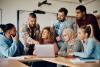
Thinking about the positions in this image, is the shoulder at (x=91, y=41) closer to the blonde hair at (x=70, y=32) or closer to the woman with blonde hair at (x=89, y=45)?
the woman with blonde hair at (x=89, y=45)

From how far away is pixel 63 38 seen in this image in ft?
12.1

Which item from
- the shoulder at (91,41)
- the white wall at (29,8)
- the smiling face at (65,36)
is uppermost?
the white wall at (29,8)

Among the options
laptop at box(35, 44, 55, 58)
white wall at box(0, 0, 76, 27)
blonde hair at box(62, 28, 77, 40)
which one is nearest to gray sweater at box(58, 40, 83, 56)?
blonde hair at box(62, 28, 77, 40)

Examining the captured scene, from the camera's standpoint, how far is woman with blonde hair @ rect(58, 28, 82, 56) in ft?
11.1

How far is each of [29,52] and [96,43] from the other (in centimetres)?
149

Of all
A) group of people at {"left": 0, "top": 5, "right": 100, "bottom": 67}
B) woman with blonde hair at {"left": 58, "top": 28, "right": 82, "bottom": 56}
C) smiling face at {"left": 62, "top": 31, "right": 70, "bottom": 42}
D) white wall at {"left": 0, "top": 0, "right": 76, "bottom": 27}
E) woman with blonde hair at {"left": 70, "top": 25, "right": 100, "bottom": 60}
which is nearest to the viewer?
woman with blonde hair at {"left": 70, "top": 25, "right": 100, "bottom": 60}

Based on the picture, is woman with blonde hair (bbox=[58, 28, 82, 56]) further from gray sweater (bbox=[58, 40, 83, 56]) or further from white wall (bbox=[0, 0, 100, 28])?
white wall (bbox=[0, 0, 100, 28])

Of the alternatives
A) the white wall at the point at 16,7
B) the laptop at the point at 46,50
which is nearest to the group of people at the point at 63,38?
the laptop at the point at 46,50

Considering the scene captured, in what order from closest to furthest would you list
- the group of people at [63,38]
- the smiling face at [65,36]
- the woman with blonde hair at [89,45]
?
the woman with blonde hair at [89,45] < the group of people at [63,38] < the smiling face at [65,36]

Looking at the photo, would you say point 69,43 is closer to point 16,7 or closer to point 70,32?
point 70,32

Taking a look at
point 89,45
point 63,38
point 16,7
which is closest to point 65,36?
point 63,38

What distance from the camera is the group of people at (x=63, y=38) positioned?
10.6ft

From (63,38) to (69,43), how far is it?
28 centimetres

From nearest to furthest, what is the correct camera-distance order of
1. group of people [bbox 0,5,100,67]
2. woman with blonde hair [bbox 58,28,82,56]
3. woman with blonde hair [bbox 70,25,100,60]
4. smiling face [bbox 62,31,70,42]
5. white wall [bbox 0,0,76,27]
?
A: woman with blonde hair [bbox 70,25,100,60] → group of people [bbox 0,5,100,67] → woman with blonde hair [bbox 58,28,82,56] → smiling face [bbox 62,31,70,42] → white wall [bbox 0,0,76,27]
